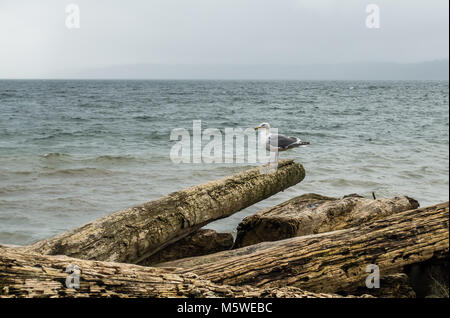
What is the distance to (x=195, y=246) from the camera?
5727mm

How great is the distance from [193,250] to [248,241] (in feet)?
2.33

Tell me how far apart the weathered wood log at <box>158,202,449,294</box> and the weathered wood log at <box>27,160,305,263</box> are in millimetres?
1076

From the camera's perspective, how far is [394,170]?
12398 mm

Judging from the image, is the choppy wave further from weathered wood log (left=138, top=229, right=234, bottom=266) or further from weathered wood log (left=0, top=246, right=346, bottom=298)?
weathered wood log (left=0, top=246, right=346, bottom=298)

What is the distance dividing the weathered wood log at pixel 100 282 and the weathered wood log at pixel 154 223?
1099 mm

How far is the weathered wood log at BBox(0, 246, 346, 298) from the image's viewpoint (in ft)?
10.4

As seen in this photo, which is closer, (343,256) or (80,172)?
(343,256)

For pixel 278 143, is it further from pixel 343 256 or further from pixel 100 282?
pixel 100 282

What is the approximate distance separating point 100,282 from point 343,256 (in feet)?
6.69

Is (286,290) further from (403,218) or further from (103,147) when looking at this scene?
(103,147)

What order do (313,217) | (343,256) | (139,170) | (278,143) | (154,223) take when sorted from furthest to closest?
(139,170) < (278,143) < (313,217) < (154,223) < (343,256)

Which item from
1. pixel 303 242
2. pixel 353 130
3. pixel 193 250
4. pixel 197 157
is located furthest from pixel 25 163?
pixel 353 130

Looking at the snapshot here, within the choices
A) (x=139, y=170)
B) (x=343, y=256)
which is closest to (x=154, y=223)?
(x=343, y=256)

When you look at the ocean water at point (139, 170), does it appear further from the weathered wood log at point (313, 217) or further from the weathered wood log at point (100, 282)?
the weathered wood log at point (100, 282)
